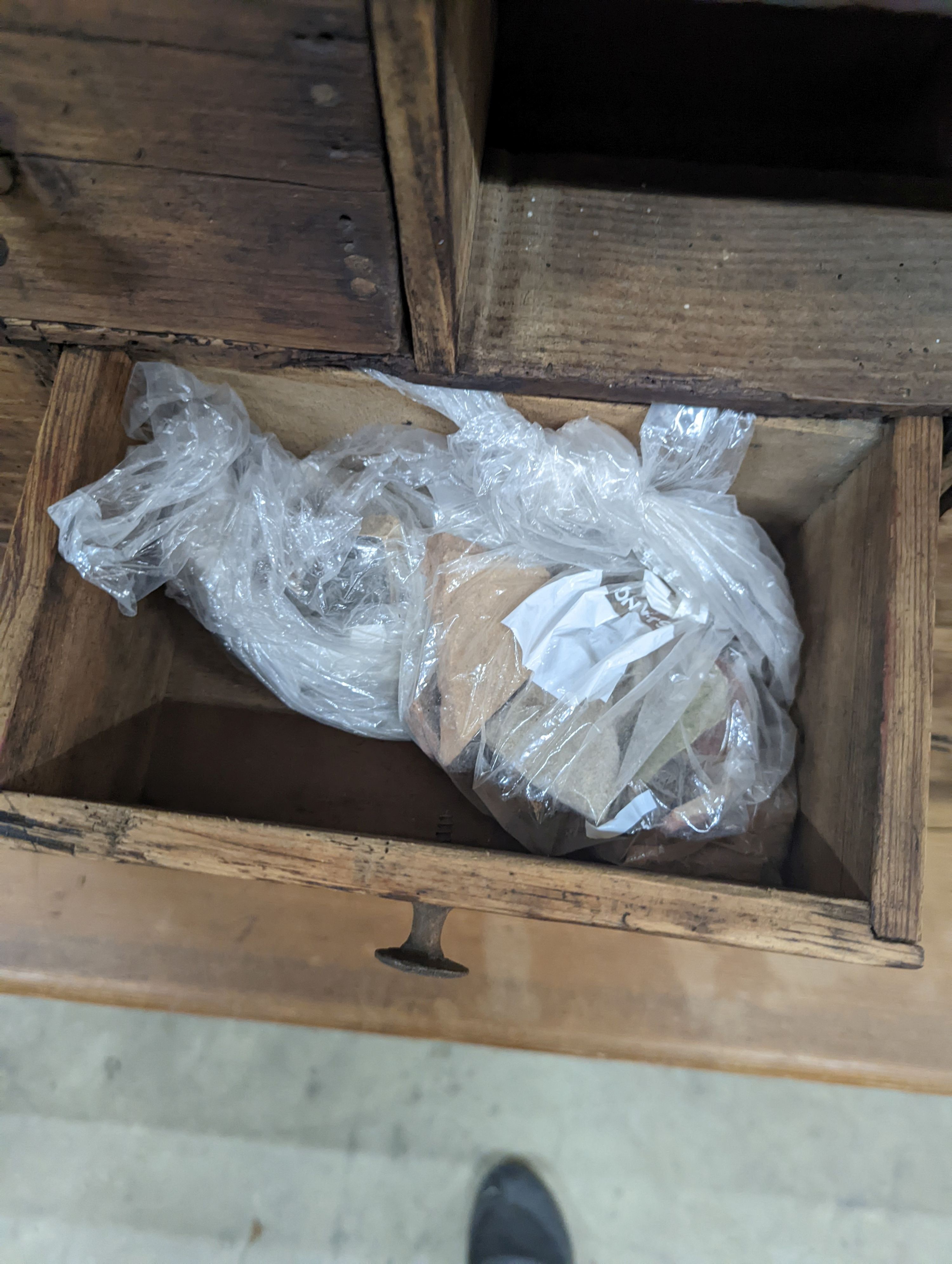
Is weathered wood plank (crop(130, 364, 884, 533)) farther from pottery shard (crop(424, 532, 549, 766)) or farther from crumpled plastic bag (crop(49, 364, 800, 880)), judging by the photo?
pottery shard (crop(424, 532, 549, 766))

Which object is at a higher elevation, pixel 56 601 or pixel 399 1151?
pixel 56 601

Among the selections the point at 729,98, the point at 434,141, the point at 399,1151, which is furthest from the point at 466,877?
the point at 399,1151

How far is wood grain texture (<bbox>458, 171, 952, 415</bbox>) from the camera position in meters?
0.51

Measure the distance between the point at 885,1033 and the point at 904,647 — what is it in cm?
72

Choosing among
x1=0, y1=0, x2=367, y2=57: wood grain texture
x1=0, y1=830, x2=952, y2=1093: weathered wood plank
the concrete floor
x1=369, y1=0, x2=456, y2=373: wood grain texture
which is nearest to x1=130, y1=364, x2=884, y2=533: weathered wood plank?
x1=369, y1=0, x2=456, y2=373: wood grain texture

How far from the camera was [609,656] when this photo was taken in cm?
67

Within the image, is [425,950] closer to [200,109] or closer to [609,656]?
[609,656]

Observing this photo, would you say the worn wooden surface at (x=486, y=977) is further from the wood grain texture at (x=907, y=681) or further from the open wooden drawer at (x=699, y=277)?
the open wooden drawer at (x=699, y=277)

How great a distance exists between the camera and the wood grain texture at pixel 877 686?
0.49 m

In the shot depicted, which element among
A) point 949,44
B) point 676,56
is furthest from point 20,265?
point 949,44

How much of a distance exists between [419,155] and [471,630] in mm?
385

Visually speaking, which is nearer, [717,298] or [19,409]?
[717,298]

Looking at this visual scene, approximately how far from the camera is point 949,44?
59 cm

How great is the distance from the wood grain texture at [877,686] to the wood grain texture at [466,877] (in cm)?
5
